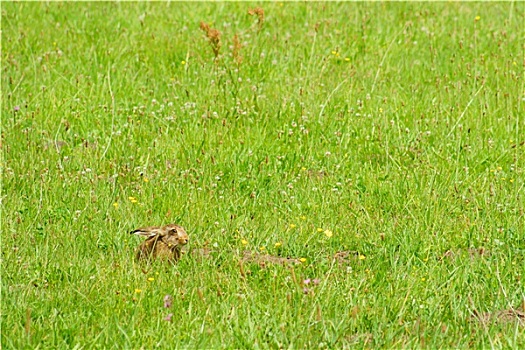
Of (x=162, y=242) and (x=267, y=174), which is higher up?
(x=162, y=242)

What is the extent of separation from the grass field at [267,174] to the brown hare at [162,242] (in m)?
0.09

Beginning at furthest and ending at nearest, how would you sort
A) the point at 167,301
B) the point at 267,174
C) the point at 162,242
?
the point at 267,174
the point at 162,242
the point at 167,301

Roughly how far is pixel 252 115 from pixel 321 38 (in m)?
1.96

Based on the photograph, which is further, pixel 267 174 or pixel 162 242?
pixel 267 174

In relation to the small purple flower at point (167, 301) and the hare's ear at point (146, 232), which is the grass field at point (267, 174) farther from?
the hare's ear at point (146, 232)

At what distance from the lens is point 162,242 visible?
17.8 ft

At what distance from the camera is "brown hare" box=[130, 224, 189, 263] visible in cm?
540

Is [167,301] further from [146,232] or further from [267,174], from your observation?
[267,174]

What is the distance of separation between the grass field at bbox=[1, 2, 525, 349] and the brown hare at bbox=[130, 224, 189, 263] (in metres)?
0.09

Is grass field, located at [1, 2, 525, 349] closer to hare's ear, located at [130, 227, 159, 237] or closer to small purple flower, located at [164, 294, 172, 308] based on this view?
small purple flower, located at [164, 294, 172, 308]

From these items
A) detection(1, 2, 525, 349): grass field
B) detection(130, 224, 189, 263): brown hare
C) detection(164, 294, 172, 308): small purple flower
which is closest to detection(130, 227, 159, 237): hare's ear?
detection(130, 224, 189, 263): brown hare

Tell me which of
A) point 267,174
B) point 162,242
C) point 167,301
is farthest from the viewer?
point 267,174

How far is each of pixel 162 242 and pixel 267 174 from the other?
1584mm

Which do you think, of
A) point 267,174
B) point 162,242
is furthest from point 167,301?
point 267,174
